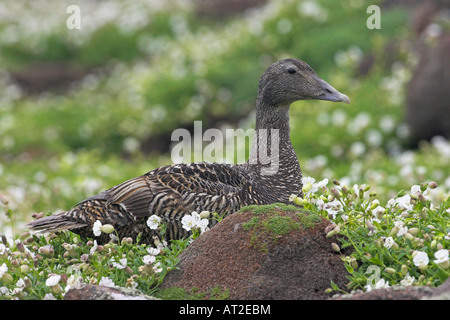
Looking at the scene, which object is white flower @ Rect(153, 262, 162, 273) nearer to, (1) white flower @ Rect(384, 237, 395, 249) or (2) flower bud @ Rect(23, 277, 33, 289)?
(2) flower bud @ Rect(23, 277, 33, 289)

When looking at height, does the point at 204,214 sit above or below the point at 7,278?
above

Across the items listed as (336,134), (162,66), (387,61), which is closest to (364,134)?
(336,134)

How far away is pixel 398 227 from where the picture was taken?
387cm

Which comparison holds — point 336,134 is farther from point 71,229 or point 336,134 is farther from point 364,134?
point 71,229

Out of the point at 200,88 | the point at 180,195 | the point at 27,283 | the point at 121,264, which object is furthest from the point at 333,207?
the point at 200,88

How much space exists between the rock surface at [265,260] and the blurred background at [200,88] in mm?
928

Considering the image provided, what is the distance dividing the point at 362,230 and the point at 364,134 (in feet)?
22.1

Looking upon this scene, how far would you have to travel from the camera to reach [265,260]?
382 cm

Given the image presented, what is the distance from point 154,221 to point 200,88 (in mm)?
9085

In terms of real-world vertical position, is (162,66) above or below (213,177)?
above

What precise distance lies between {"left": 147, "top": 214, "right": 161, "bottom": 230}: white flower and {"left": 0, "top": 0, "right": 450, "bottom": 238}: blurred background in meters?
1.56

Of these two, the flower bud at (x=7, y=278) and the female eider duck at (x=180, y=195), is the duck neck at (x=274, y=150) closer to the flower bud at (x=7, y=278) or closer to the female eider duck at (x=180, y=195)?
the female eider duck at (x=180, y=195)

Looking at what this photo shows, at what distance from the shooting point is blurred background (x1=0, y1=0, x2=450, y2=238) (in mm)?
9711

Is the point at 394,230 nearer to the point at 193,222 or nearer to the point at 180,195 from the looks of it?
the point at 193,222
